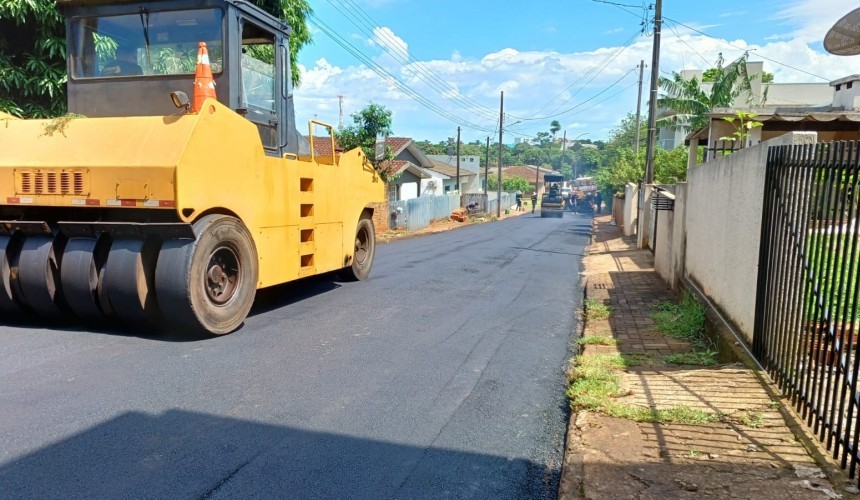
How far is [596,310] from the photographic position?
326 inches

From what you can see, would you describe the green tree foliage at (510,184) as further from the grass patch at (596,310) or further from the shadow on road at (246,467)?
the shadow on road at (246,467)

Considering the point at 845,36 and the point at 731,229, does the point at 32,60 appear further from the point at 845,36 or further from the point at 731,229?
the point at 845,36

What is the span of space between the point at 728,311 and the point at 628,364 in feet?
4.59

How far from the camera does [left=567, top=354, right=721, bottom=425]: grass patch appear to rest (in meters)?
4.18

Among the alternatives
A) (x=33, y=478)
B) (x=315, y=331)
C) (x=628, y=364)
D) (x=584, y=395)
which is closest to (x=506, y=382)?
(x=584, y=395)

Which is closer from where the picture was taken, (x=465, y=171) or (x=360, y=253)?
(x=360, y=253)

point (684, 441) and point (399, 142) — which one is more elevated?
point (399, 142)

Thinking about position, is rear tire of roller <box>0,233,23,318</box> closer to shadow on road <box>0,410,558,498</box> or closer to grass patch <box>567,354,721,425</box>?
shadow on road <box>0,410,558,498</box>

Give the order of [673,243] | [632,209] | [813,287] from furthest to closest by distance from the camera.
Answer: [632,209], [673,243], [813,287]

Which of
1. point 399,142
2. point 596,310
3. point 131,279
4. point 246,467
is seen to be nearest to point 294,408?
point 246,467

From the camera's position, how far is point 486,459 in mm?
3666

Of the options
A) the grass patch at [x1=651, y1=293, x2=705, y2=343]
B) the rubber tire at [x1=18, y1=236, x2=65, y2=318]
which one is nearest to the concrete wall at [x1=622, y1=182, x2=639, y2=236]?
the grass patch at [x1=651, y1=293, x2=705, y2=343]

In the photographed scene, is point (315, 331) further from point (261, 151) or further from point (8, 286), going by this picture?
point (8, 286)

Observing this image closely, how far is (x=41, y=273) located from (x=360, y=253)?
5.27 meters
